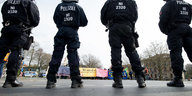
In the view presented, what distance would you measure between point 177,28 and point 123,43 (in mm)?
1228

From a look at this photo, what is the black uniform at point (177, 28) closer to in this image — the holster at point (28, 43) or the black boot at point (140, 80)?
the black boot at point (140, 80)

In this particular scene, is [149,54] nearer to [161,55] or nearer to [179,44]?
[161,55]

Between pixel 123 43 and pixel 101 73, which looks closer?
pixel 123 43

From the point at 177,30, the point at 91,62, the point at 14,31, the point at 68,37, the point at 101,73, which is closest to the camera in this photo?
the point at 14,31

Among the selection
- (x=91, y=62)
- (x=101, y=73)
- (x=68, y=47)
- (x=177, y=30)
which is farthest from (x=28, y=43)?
(x=91, y=62)

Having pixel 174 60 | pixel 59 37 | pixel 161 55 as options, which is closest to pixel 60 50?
pixel 59 37

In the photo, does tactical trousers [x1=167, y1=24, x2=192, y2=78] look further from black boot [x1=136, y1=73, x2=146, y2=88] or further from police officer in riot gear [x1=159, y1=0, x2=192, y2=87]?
black boot [x1=136, y1=73, x2=146, y2=88]

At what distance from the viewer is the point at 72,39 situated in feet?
8.67

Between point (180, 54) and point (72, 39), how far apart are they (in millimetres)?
2252

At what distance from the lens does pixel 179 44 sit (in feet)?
9.24

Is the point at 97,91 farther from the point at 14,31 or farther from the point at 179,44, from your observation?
the point at 179,44

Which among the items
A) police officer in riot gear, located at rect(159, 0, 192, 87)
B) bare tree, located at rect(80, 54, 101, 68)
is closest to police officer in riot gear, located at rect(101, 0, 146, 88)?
police officer in riot gear, located at rect(159, 0, 192, 87)

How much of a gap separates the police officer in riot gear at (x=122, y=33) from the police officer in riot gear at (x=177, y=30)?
76 cm

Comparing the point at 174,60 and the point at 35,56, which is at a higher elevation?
the point at 35,56
